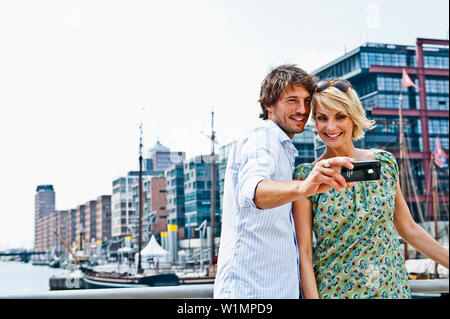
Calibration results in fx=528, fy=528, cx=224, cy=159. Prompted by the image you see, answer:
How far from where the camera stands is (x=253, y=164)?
36.5 inches

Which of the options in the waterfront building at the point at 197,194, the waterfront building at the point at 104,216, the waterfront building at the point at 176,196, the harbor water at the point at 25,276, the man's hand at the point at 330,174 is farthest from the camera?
the harbor water at the point at 25,276

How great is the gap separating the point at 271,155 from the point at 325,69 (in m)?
28.3

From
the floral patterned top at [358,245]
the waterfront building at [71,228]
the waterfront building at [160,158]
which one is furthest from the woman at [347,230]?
the waterfront building at [71,228]

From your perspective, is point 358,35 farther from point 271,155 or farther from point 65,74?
point 271,155

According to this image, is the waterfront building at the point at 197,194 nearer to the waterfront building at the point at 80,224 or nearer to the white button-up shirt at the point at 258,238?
the waterfront building at the point at 80,224

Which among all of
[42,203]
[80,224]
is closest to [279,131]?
[42,203]

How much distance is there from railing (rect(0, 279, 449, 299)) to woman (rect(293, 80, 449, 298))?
549 millimetres

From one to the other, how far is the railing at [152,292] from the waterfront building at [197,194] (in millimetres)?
22930

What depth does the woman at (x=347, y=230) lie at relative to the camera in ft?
3.38

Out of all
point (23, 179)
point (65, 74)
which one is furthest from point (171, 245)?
point (65, 74)

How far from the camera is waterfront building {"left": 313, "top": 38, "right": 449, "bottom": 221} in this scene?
2603 centimetres

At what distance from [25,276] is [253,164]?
1599 inches

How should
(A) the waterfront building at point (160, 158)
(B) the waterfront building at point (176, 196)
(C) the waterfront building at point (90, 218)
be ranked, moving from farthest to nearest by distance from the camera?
(C) the waterfront building at point (90, 218) < (A) the waterfront building at point (160, 158) < (B) the waterfront building at point (176, 196)

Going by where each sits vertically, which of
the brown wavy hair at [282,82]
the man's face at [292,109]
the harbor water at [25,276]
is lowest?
the harbor water at [25,276]
